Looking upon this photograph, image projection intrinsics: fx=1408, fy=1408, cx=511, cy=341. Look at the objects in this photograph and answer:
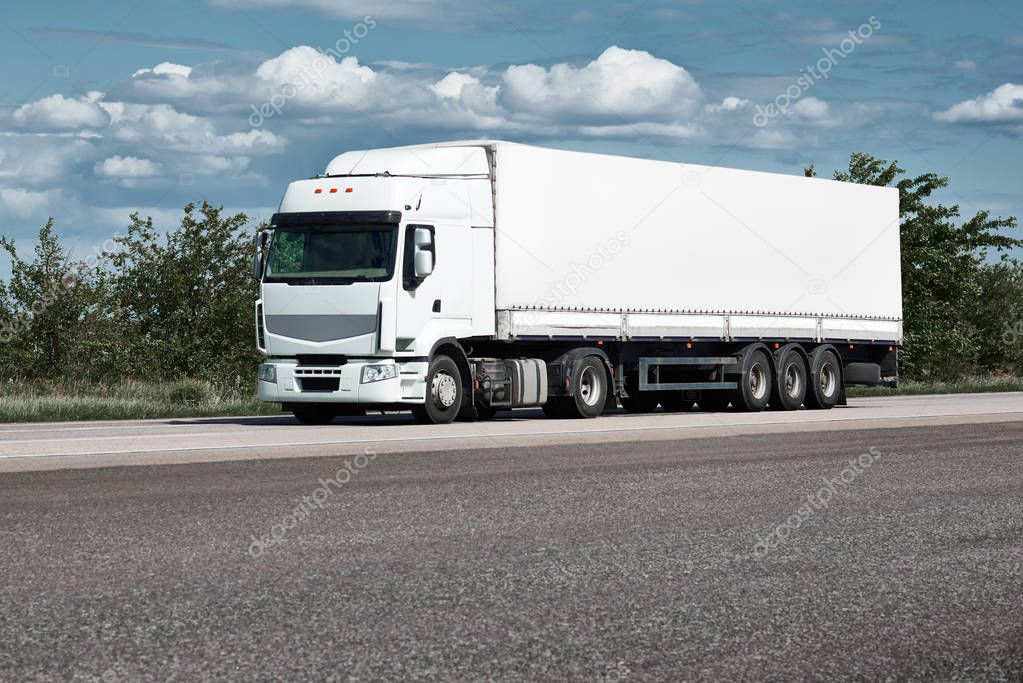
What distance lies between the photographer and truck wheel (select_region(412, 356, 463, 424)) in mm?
19578

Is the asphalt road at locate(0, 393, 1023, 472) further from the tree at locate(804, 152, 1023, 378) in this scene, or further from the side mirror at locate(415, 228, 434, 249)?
the tree at locate(804, 152, 1023, 378)

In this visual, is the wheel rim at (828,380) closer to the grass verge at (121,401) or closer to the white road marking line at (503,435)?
the white road marking line at (503,435)

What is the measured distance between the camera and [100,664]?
5.29 metres

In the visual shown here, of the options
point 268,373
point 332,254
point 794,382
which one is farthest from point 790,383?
point 268,373

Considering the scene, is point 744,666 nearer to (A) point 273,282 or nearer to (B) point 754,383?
(A) point 273,282

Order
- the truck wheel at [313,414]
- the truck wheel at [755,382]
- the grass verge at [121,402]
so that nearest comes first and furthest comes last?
the truck wheel at [313,414], the grass verge at [121,402], the truck wheel at [755,382]

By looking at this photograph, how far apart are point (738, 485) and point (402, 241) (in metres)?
8.68

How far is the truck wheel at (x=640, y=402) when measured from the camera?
2480 cm

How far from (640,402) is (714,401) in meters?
1.46

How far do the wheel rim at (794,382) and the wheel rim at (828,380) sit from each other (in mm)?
712

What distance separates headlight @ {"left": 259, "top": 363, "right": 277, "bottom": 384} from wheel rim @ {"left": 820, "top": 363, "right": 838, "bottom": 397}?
35.7ft

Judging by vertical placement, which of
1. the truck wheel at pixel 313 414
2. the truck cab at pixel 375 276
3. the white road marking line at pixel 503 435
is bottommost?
the white road marking line at pixel 503 435

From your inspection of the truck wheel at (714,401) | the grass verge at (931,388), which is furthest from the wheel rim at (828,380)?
the grass verge at (931,388)

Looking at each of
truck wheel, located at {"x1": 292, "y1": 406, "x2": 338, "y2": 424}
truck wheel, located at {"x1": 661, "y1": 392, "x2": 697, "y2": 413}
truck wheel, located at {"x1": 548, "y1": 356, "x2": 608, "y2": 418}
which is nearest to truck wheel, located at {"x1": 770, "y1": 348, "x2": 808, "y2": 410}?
truck wheel, located at {"x1": 661, "y1": 392, "x2": 697, "y2": 413}
